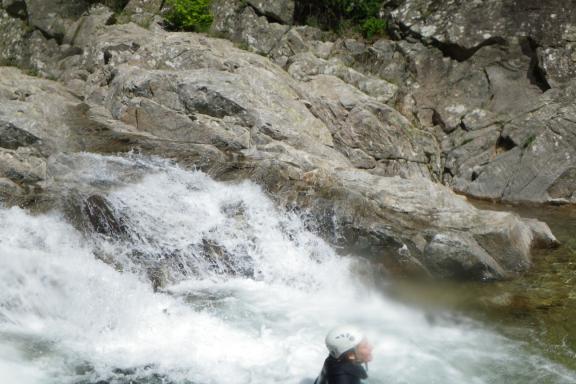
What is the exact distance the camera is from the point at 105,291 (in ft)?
28.5

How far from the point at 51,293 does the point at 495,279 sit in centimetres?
721

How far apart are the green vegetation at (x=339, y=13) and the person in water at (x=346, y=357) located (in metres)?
17.2

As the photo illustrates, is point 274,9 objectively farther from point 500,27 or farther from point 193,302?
point 193,302

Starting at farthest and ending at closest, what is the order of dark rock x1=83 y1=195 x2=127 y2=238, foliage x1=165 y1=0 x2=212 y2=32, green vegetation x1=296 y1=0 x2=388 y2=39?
1. green vegetation x1=296 y1=0 x2=388 y2=39
2. foliage x1=165 y1=0 x2=212 y2=32
3. dark rock x1=83 y1=195 x2=127 y2=238

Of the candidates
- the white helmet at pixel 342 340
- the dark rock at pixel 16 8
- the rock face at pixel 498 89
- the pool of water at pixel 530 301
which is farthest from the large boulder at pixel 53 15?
the white helmet at pixel 342 340

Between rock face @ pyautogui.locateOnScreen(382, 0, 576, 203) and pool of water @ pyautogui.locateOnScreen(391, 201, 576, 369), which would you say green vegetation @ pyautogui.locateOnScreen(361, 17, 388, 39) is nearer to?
rock face @ pyautogui.locateOnScreen(382, 0, 576, 203)

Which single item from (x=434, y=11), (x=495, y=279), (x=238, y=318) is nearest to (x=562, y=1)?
(x=434, y=11)

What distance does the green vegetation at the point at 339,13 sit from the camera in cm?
2084

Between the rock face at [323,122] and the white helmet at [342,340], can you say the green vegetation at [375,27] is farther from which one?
the white helmet at [342,340]

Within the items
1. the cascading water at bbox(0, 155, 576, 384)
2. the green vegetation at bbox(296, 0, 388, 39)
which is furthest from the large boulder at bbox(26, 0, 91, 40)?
the cascading water at bbox(0, 155, 576, 384)

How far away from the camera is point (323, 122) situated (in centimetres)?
1554

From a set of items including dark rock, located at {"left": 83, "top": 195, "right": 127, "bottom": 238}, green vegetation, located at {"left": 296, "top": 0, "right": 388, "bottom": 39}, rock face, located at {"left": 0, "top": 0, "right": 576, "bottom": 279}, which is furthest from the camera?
green vegetation, located at {"left": 296, "top": 0, "right": 388, "bottom": 39}

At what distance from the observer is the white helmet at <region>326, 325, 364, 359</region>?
504cm

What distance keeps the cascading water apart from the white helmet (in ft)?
7.62
